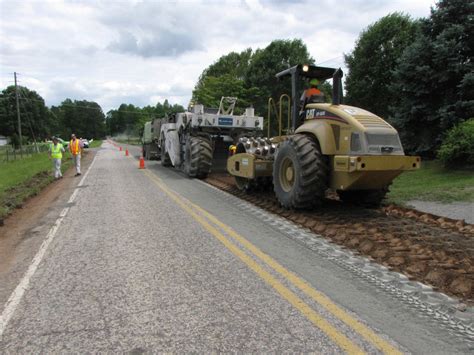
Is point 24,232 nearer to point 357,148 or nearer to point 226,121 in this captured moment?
point 357,148

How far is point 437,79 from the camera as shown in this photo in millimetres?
13875

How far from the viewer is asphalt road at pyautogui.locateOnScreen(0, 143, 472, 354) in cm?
319

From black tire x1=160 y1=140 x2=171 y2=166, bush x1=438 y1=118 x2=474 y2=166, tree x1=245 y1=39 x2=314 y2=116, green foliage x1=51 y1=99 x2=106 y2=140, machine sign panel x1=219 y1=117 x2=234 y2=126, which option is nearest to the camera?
bush x1=438 y1=118 x2=474 y2=166

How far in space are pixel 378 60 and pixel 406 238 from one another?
22.5m

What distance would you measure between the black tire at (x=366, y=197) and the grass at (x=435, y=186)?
32.7 inches

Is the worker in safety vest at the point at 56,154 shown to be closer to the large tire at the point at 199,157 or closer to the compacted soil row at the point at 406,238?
the large tire at the point at 199,157

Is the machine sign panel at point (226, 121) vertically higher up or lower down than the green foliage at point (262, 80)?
lower down

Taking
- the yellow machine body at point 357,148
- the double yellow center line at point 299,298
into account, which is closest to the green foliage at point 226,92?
the yellow machine body at point 357,148

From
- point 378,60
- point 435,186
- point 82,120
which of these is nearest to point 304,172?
point 435,186

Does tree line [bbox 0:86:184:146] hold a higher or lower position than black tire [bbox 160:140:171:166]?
higher

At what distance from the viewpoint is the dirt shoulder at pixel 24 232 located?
4871 millimetres

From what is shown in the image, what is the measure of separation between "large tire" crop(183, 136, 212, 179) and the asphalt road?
708 cm

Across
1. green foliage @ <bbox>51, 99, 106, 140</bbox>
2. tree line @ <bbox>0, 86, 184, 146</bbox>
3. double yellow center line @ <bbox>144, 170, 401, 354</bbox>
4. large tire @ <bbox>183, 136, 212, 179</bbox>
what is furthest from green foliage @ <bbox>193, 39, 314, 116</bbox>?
green foliage @ <bbox>51, 99, 106, 140</bbox>

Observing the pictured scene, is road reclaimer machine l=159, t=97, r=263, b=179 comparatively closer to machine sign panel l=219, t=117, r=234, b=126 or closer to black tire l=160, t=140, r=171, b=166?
machine sign panel l=219, t=117, r=234, b=126
